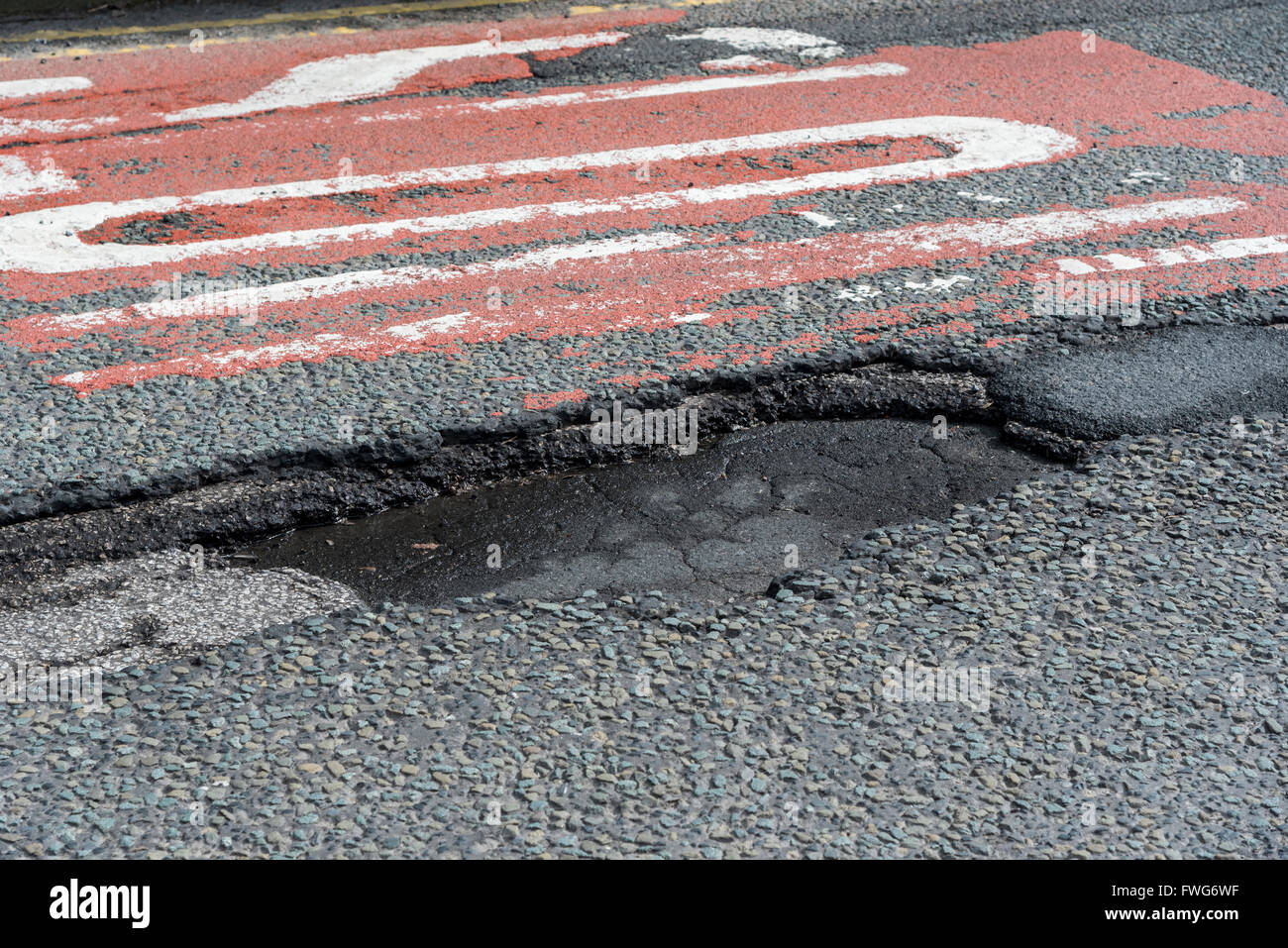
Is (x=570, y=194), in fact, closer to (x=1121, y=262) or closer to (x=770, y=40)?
(x=1121, y=262)

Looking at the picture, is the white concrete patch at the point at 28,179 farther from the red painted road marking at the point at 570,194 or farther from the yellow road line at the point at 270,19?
the yellow road line at the point at 270,19

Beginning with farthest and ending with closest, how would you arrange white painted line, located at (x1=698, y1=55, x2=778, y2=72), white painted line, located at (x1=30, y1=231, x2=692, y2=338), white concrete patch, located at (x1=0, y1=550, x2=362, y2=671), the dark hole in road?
1. white painted line, located at (x1=698, y1=55, x2=778, y2=72)
2. white painted line, located at (x1=30, y1=231, x2=692, y2=338)
3. the dark hole in road
4. white concrete patch, located at (x1=0, y1=550, x2=362, y2=671)

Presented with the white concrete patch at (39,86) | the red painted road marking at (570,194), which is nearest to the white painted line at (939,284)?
the red painted road marking at (570,194)

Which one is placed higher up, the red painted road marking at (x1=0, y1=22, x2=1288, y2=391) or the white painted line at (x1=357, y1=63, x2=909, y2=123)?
the white painted line at (x1=357, y1=63, x2=909, y2=123)

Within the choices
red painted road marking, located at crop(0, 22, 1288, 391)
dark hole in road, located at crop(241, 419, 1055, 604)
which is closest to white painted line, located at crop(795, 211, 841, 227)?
red painted road marking, located at crop(0, 22, 1288, 391)

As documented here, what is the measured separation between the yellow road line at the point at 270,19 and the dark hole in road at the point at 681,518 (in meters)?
6.15

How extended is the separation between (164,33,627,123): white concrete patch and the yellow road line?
3.33 ft

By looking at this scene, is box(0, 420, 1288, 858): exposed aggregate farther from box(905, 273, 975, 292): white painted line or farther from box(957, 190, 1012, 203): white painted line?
box(957, 190, 1012, 203): white painted line

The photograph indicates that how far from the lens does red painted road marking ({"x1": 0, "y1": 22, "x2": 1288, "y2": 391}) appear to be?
17.1ft

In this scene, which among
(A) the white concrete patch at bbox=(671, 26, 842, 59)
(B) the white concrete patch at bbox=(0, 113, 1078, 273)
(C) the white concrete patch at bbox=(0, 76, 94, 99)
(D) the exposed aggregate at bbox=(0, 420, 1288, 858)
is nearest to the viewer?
(D) the exposed aggregate at bbox=(0, 420, 1288, 858)

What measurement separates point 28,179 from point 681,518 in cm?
427

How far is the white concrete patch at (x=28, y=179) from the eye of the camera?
6312 mm

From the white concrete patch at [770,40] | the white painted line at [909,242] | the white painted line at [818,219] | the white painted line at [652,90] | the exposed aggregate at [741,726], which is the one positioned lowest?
the exposed aggregate at [741,726]
